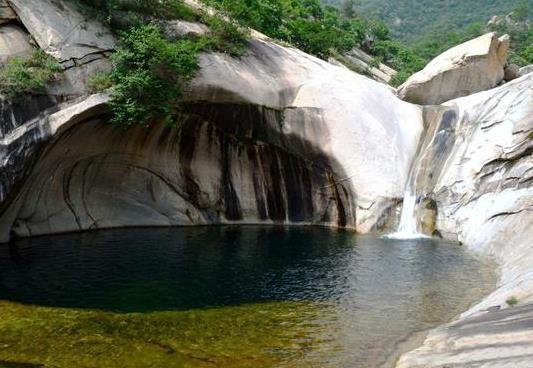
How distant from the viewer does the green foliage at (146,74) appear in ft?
74.9

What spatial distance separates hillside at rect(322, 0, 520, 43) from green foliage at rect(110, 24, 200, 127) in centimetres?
9016

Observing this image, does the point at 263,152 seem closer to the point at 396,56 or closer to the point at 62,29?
the point at 62,29

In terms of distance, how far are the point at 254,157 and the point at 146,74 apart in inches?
305

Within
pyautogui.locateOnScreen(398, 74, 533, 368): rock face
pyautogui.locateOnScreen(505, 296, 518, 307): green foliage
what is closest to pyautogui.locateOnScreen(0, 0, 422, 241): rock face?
pyautogui.locateOnScreen(398, 74, 533, 368): rock face

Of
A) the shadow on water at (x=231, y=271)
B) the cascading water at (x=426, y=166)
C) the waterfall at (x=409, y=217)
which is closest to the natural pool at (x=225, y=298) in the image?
the shadow on water at (x=231, y=271)

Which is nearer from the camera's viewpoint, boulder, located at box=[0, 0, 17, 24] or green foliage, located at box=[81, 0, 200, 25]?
boulder, located at box=[0, 0, 17, 24]

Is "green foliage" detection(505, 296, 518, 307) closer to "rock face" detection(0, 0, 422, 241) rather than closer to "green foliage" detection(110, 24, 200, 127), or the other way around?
"rock face" detection(0, 0, 422, 241)

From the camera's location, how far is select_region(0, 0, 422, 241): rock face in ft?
86.5

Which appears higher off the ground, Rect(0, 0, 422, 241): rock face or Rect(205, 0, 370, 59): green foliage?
Rect(205, 0, 370, 59): green foliage

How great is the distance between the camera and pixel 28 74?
20.8 m

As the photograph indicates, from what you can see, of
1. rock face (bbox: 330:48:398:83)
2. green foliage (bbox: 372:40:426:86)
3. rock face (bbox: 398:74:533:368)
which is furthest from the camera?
green foliage (bbox: 372:40:426:86)

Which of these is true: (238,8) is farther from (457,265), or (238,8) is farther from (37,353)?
(37,353)

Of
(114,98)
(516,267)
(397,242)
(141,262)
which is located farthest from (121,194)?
A: (516,267)

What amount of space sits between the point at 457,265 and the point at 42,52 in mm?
16351
